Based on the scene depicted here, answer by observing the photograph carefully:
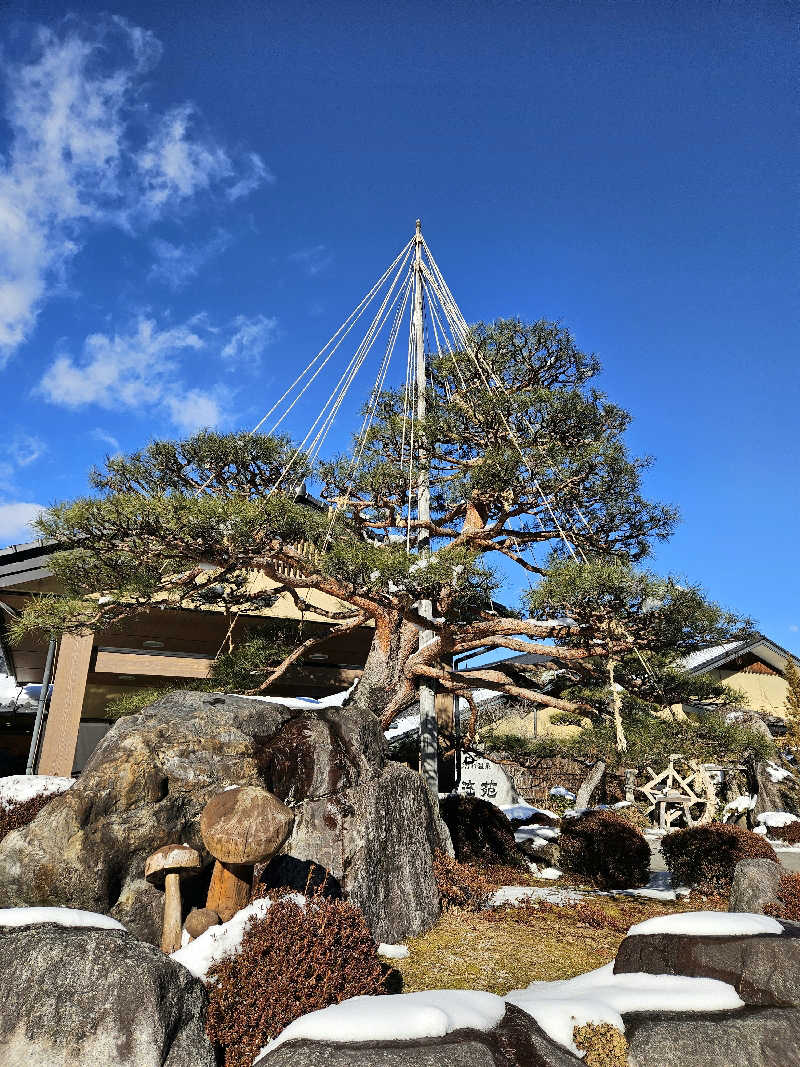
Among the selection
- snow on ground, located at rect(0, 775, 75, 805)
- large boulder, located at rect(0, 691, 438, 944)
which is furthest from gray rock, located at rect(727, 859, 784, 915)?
snow on ground, located at rect(0, 775, 75, 805)

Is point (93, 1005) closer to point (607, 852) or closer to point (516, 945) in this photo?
point (516, 945)

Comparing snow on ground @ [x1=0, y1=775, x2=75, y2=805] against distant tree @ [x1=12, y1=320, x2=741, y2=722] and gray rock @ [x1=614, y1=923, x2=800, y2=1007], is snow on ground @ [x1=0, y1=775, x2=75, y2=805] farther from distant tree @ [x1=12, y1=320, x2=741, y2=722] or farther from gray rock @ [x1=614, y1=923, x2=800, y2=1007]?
gray rock @ [x1=614, y1=923, x2=800, y2=1007]

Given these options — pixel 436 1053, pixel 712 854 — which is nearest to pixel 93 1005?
pixel 436 1053

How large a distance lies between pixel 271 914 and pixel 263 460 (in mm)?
9012

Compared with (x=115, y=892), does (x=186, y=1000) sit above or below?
below

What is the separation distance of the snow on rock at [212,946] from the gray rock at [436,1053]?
4.60 feet

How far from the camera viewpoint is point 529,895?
1078cm

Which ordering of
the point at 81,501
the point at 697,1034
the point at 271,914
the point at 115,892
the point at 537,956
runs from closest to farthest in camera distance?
1. the point at 697,1034
2. the point at 271,914
3. the point at 115,892
4. the point at 537,956
5. the point at 81,501

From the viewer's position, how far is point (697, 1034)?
4727 mm

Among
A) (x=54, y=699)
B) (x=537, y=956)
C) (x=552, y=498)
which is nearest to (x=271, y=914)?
(x=537, y=956)

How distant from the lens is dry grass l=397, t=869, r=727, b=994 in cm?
711

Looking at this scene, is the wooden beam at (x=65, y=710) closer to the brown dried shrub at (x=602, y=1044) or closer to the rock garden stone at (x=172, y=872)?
the rock garden stone at (x=172, y=872)

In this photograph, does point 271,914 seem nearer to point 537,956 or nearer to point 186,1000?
point 186,1000

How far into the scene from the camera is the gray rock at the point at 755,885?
9156 mm
